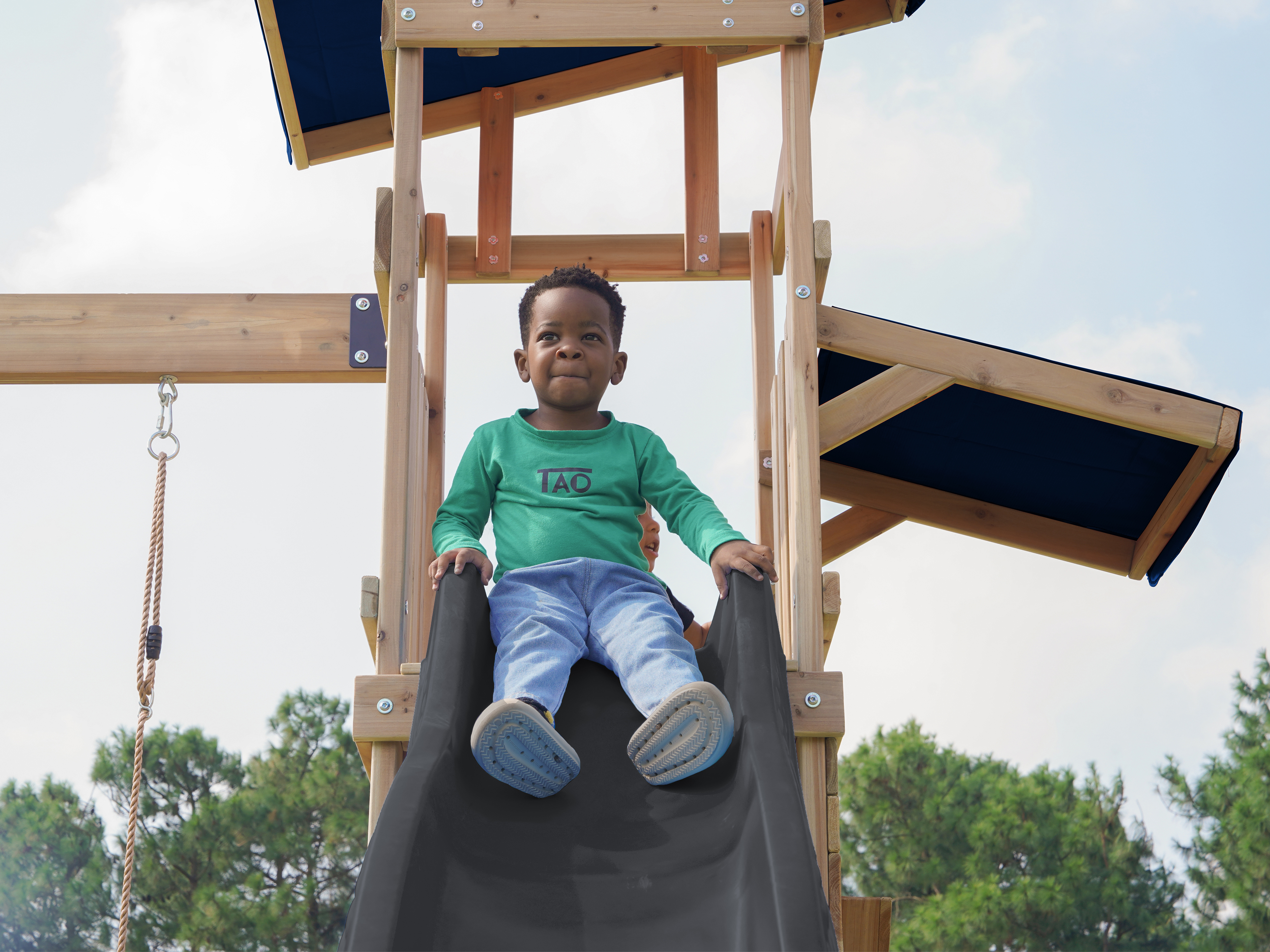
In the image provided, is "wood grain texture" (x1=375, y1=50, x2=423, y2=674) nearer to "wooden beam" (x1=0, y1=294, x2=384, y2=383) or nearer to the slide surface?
the slide surface

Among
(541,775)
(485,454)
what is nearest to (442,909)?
(541,775)

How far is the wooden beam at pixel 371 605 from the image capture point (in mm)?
2654

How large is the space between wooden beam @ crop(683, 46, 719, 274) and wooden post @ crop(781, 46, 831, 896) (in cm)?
105

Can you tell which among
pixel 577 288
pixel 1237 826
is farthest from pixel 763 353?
pixel 1237 826

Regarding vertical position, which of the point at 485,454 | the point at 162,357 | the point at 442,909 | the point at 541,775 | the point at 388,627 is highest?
the point at 162,357

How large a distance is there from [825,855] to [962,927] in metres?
13.7

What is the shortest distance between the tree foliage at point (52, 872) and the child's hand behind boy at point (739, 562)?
1524 centimetres

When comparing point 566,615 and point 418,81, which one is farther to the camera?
point 418,81

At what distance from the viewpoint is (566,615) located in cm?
264

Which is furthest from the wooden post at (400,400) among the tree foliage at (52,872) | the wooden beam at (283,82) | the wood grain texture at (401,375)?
the tree foliage at (52,872)

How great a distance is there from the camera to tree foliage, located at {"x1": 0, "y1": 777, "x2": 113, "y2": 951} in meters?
15.6

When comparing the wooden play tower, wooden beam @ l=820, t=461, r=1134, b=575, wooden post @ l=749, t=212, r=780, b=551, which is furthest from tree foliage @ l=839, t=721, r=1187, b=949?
wooden post @ l=749, t=212, r=780, b=551

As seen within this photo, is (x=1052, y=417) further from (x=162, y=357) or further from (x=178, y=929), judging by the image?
(x=178, y=929)

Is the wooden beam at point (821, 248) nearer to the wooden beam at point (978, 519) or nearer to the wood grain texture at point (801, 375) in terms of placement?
the wood grain texture at point (801, 375)
